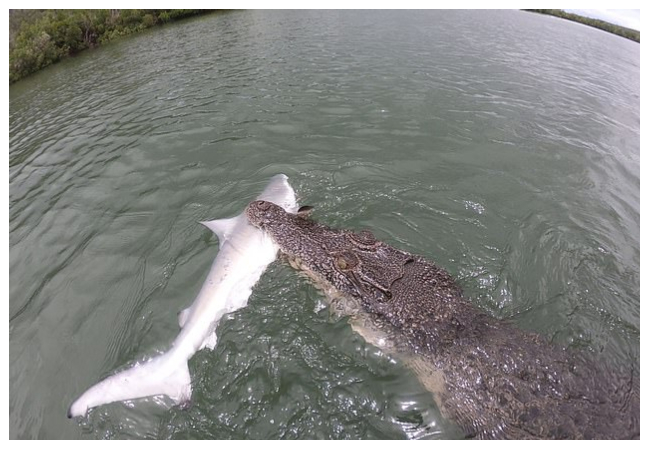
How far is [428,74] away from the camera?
14.6 metres

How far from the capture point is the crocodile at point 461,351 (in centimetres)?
371

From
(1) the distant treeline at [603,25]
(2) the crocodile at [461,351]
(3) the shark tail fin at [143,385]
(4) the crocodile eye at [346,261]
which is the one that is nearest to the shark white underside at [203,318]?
(3) the shark tail fin at [143,385]

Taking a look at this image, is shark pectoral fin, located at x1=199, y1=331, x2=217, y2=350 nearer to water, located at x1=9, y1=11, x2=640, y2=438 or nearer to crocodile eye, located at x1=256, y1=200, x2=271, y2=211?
water, located at x1=9, y1=11, x2=640, y2=438

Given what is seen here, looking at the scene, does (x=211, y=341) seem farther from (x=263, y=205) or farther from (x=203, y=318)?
(x=263, y=205)

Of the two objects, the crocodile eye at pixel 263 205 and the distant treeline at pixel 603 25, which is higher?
the crocodile eye at pixel 263 205

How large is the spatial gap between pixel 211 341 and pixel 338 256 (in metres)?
2.05

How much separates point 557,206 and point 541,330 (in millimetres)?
3723

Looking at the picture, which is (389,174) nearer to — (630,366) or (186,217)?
(186,217)

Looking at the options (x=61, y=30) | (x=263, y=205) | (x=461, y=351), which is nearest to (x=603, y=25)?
(x=263, y=205)

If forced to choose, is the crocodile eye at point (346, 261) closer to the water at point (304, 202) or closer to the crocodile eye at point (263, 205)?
the water at point (304, 202)

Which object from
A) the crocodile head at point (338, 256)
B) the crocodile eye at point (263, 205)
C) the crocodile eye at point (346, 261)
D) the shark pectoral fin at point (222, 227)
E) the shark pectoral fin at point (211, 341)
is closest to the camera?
the shark pectoral fin at point (211, 341)

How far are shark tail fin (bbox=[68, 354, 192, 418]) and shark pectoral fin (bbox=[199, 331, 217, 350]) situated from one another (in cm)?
34

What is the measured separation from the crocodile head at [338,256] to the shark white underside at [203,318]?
0.28 meters

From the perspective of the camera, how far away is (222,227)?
6340mm
